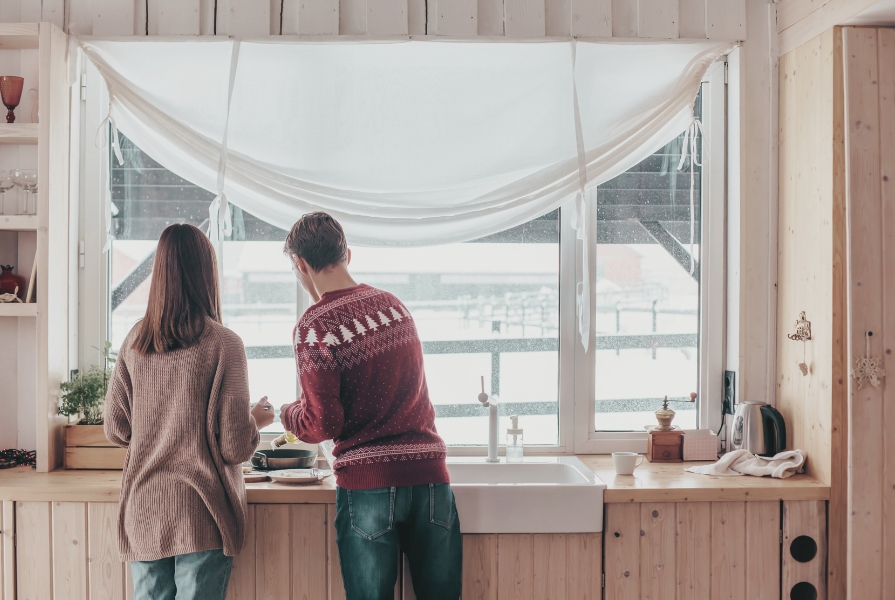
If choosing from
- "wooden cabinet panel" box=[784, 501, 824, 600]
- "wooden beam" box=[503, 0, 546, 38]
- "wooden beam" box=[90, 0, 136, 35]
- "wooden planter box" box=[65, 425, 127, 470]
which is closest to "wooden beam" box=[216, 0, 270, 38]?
"wooden beam" box=[90, 0, 136, 35]

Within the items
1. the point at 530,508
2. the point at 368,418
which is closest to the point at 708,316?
the point at 530,508

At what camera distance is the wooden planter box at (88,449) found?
91.3 inches

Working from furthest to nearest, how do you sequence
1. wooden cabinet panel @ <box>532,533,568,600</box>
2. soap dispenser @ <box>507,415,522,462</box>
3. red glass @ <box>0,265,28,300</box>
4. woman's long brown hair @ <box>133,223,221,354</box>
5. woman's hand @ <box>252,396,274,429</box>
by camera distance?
soap dispenser @ <box>507,415,522,462</box> < red glass @ <box>0,265,28,300</box> < wooden cabinet panel @ <box>532,533,568,600</box> < woman's hand @ <box>252,396,274,429</box> < woman's long brown hair @ <box>133,223,221,354</box>

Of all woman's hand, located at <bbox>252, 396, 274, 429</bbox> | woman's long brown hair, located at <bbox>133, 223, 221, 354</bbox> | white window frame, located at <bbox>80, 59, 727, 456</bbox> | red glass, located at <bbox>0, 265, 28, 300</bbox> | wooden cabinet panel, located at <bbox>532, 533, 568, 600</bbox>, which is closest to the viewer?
woman's long brown hair, located at <bbox>133, 223, 221, 354</bbox>

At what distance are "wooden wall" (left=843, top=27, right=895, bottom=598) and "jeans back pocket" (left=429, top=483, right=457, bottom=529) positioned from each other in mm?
1204

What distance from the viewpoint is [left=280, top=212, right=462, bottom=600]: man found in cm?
175

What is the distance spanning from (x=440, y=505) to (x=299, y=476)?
54cm

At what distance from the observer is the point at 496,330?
8.61 ft

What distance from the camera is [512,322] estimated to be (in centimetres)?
262

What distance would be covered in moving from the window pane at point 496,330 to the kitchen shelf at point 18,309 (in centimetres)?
124

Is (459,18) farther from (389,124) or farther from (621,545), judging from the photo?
(621,545)

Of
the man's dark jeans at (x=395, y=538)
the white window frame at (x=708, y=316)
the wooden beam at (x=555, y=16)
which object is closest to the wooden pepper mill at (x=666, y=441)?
the white window frame at (x=708, y=316)

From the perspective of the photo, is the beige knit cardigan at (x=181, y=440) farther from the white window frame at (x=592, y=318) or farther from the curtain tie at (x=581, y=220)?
the curtain tie at (x=581, y=220)

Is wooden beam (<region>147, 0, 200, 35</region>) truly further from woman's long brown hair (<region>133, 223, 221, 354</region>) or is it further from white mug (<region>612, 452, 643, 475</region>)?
white mug (<region>612, 452, 643, 475</region>)
